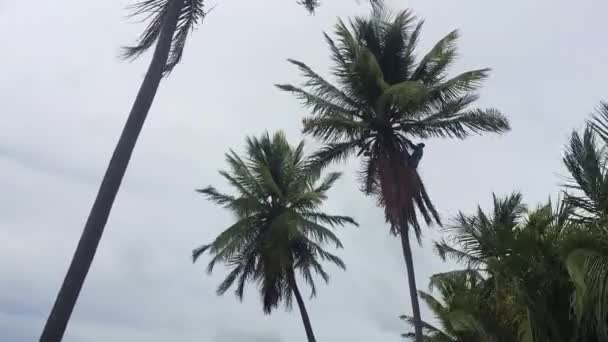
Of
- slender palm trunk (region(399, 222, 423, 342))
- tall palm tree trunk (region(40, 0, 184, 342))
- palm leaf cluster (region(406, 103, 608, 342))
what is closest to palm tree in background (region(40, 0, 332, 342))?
tall palm tree trunk (region(40, 0, 184, 342))

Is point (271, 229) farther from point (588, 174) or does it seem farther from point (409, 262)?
point (588, 174)

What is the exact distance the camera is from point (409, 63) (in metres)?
22.1

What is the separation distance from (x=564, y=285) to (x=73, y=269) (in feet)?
25.6

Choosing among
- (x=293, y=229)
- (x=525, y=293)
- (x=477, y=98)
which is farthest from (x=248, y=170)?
(x=525, y=293)

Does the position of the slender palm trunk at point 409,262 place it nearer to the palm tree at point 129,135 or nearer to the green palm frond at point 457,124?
the green palm frond at point 457,124

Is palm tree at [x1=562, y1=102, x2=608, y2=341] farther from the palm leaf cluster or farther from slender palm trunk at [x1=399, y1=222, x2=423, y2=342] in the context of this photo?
slender palm trunk at [x1=399, y1=222, x2=423, y2=342]

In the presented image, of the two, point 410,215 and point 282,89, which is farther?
point 282,89

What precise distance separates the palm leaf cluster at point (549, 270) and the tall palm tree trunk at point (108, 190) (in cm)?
549

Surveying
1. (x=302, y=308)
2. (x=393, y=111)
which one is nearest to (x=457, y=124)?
(x=393, y=111)

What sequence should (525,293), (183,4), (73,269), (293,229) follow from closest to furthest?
(73,269), (183,4), (525,293), (293,229)

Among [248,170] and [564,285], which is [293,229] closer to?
[248,170]

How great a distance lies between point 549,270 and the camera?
452 inches

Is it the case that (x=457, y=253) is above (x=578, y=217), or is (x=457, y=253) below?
above

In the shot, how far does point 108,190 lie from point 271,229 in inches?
741
